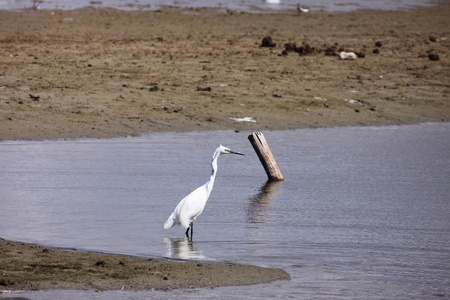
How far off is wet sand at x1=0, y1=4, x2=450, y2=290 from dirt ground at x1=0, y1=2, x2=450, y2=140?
2 cm

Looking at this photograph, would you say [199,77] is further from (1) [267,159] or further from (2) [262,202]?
(2) [262,202]

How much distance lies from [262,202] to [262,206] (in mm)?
198

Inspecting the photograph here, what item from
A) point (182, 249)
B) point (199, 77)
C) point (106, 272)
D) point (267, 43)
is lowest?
point (182, 249)

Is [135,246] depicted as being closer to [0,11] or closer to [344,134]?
[344,134]

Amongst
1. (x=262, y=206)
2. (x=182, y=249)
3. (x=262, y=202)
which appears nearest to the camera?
(x=182, y=249)

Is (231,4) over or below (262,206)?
over

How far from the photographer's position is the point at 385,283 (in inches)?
237

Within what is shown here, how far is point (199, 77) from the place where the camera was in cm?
1515

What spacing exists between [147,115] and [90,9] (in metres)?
11.6

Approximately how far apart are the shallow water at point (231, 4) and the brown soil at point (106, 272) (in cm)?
1908

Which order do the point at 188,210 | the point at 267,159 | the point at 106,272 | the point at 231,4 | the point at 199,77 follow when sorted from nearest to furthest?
the point at 106,272 < the point at 188,210 < the point at 267,159 < the point at 199,77 < the point at 231,4

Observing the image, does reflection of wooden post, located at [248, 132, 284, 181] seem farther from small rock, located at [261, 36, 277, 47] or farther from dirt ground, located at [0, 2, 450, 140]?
small rock, located at [261, 36, 277, 47]

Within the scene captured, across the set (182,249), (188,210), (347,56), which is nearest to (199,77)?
(347,56)

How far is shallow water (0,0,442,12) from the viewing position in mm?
24891
